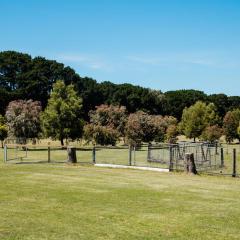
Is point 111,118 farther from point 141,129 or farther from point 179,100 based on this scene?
point 179,100

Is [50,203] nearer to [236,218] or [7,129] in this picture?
[236,218]

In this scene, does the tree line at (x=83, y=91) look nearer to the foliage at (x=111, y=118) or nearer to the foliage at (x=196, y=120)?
the foliage at (x=196, y=120)

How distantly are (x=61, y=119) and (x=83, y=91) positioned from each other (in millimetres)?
46960

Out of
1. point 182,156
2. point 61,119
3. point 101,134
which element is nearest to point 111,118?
point 101,134

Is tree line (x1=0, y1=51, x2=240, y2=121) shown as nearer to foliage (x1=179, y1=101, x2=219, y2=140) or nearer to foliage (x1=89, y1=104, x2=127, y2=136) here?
foliage (x1=179, y1=101, x2=219, y2=140)

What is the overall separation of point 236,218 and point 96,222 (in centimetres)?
404

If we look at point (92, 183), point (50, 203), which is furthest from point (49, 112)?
point (50, 203)

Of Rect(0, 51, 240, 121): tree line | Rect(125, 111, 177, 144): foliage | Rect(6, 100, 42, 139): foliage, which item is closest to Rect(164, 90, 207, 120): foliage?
Rect(0, 51, 240, 121): tree line

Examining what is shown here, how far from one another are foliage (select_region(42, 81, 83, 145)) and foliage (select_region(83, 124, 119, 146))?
1.17 meters

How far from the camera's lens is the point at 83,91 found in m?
108

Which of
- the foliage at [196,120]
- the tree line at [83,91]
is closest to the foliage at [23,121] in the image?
the tree line at [83,91]

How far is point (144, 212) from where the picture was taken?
Answer: 15070 millimetres

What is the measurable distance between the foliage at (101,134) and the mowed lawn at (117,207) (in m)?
36.7

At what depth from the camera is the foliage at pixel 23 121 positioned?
64.6 m
